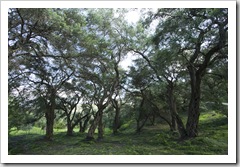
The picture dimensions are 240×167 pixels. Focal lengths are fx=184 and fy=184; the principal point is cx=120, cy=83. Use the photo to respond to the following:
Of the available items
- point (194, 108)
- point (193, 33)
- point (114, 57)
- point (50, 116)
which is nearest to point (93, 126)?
point (50, 116)

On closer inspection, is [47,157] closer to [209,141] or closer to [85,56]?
[85,56]

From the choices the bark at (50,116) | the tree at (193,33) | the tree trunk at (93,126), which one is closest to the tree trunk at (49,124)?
the bark at (50,116)

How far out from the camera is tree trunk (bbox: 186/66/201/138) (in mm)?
6201

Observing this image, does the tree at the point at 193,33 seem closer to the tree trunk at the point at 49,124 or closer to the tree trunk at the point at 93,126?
the tree trunk at the point at 93,126

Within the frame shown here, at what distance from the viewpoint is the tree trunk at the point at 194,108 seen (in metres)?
6.20

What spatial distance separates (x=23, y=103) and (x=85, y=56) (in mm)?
4591

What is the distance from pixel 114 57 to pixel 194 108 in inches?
147

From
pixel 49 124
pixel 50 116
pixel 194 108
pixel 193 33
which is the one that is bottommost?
pixel 49 124

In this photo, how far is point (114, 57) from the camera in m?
7.85

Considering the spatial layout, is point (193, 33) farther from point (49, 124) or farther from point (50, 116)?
point (49, 124)

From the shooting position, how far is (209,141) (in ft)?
17.3

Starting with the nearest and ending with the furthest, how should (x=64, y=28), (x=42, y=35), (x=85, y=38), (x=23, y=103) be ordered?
1. (x=64, y=28)
2. (x=42, y=35)
3. (x=85, y=38)
4. (x=23, y=103)

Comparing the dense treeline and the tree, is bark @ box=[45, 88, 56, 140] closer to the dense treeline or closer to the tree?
the dense treeline

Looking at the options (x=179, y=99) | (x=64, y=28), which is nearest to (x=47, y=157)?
(x=64, y=28)
